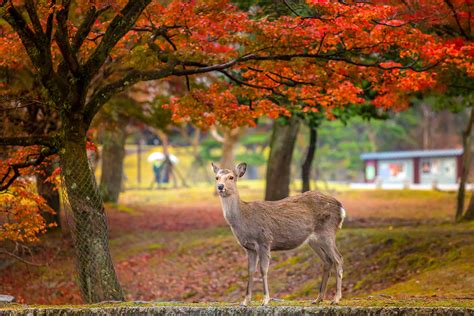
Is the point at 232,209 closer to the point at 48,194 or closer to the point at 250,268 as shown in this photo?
the point at 250,268

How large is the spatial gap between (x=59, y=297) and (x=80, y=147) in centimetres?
731

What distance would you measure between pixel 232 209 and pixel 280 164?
15.9 metres

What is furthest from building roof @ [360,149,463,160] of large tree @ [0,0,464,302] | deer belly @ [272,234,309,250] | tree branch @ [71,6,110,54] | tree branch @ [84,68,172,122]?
deer belly @ [272,234,309,250]

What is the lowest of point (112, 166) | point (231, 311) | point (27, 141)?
point (231, 311)

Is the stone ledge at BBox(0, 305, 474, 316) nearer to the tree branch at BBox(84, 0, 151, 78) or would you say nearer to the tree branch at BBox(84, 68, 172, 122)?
the tree branch at BBox(84, 68, 172, 122)

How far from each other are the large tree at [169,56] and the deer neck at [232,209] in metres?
3.47

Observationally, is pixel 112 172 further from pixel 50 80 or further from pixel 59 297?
pixel 50 80

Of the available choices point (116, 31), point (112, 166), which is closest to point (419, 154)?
→ point (112, 166)

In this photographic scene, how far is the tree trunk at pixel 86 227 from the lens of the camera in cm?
1168

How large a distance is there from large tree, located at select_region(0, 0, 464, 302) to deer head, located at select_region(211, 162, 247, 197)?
11.9ft

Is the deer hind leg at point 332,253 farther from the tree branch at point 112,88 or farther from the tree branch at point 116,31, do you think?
the tree branch at point 116,31

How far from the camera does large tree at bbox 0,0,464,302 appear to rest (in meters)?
11.8

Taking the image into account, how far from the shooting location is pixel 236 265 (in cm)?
1994

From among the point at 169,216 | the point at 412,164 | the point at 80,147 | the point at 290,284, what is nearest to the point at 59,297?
the point at 290,284
